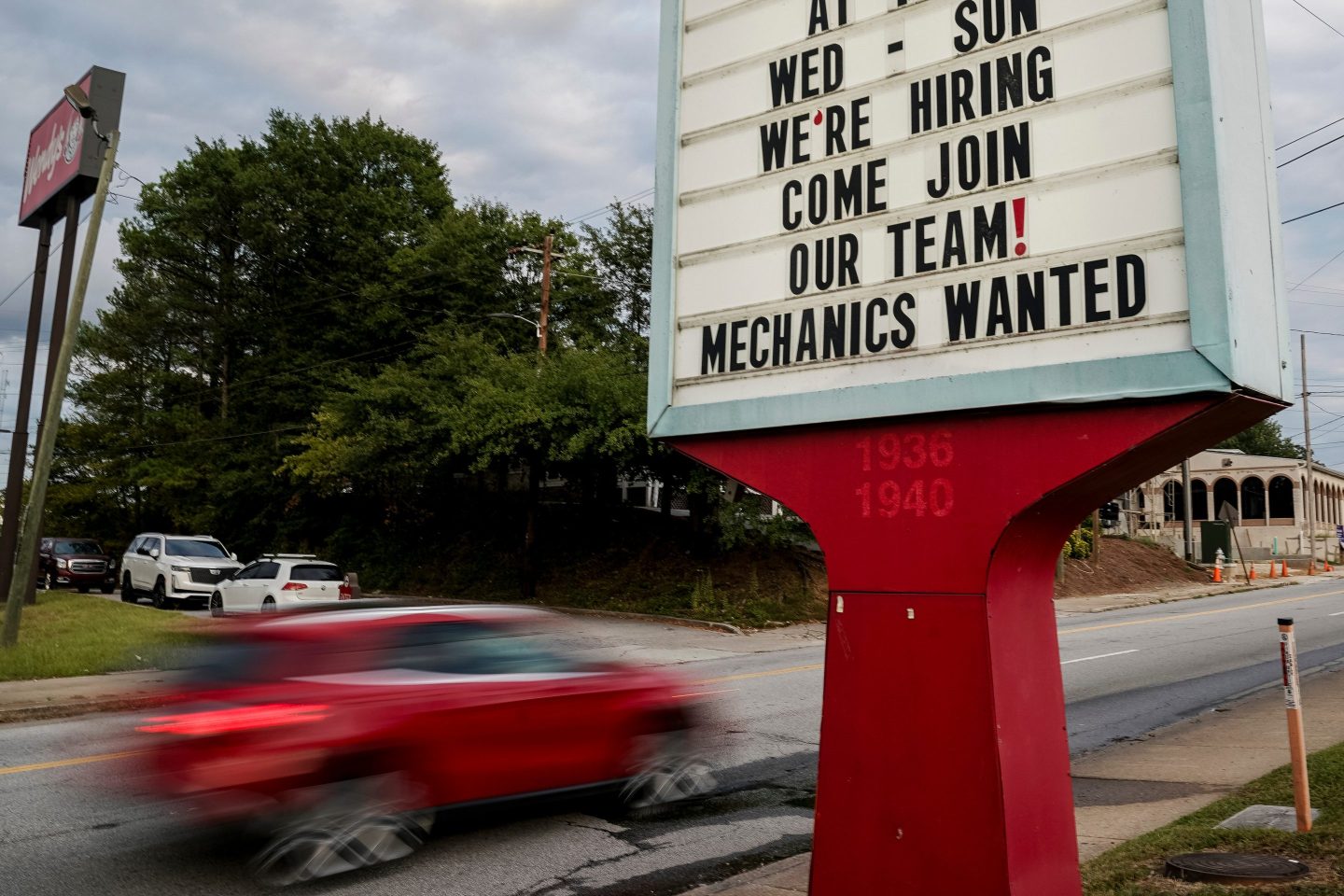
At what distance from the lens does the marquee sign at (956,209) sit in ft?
11.2

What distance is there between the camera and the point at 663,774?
7465 mm

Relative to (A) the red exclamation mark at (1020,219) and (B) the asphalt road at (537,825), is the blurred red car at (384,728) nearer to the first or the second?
(B) the asphalt road at (537,825)

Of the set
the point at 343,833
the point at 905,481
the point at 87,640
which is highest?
the point at 905,481

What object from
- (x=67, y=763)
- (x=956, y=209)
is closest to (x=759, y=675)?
(x=67, y=763)

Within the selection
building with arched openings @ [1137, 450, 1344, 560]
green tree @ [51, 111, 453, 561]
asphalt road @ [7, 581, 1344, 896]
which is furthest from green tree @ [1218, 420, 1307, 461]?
asphalt road @ [7, 581, 1344, 896]

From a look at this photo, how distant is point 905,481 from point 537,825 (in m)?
4.23

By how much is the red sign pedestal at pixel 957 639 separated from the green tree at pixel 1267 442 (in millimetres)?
117932

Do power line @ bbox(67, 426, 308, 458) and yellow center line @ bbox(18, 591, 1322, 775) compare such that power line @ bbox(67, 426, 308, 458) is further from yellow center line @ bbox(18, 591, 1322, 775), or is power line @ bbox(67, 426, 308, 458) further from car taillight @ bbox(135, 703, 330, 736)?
car taillight @ bbox(135, 703, 330, 736)

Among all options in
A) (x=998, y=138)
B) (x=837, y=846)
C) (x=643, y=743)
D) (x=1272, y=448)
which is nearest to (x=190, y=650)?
(x=643, y=743)

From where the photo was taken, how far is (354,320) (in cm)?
4253

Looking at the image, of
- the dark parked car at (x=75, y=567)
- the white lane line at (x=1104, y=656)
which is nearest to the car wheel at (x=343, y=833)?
the white lane line at (x=1104, y=656)

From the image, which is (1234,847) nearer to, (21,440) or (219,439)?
(21,440)

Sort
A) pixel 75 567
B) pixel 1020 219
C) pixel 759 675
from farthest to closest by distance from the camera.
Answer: pixel 75 567, pixel 759 675, pixel 1020 219

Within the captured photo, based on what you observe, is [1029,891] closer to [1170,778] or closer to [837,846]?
[837,846]
